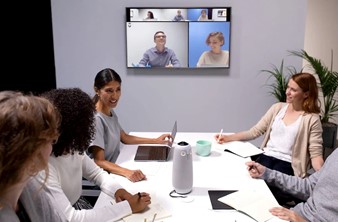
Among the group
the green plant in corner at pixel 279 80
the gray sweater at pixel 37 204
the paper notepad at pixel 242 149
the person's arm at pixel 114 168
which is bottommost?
the paper notepad at pixel 242 149

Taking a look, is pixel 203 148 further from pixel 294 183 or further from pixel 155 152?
pixel 294 183

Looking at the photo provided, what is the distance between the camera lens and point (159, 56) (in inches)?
134

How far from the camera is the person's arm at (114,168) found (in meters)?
1.67

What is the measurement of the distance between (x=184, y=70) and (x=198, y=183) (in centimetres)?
200

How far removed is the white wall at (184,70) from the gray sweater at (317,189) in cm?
190

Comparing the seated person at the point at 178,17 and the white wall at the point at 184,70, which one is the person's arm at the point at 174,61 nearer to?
the white wall at the point at 184,70

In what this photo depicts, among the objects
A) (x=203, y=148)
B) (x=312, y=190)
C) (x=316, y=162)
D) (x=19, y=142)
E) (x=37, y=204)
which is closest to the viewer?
(x=19, y=142)

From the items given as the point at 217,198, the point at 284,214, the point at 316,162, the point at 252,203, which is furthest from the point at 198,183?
the point at 316,162

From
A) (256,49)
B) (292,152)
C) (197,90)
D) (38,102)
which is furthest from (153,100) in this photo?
(38,102)

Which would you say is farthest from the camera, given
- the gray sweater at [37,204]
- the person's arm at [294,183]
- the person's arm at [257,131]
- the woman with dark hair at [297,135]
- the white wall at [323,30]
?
the white wall at [323,30]

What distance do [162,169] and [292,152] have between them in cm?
97

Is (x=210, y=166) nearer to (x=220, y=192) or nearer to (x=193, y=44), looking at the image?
(x=220, y=192)

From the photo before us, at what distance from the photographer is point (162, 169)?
180cm

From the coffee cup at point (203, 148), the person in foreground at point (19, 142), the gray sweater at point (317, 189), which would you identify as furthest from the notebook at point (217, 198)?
the person in foreground at point (19, 142)
